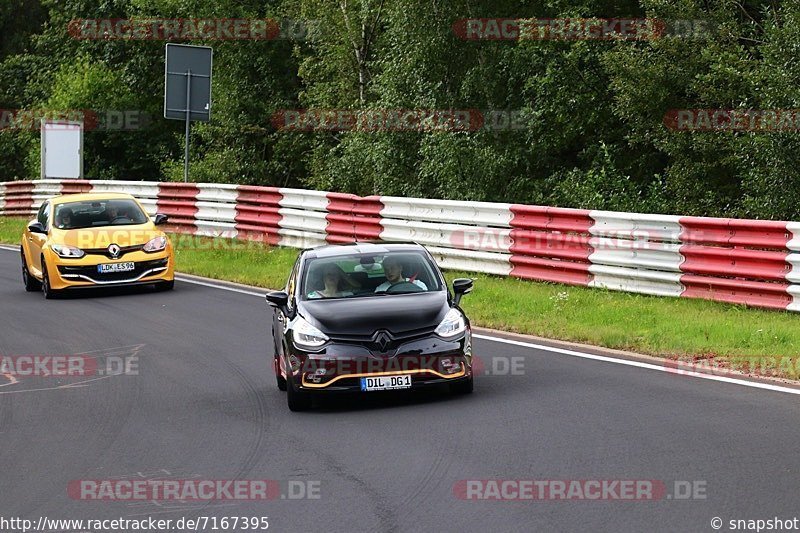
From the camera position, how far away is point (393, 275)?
12.4 metres

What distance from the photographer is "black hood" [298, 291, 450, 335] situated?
11.3 meters

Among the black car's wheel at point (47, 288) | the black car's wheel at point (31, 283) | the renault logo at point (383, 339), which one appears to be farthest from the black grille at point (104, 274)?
the renault logo at point (383, 339)

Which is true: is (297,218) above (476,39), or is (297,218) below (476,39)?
below

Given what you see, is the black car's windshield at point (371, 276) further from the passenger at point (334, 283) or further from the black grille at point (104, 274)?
the black grille at point (104, 274)

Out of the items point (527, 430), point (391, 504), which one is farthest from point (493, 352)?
point (391, 504)

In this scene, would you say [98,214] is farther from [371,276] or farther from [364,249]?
[371,276]

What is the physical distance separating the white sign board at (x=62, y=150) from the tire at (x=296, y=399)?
27528 millimetres

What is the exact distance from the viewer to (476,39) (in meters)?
27.4

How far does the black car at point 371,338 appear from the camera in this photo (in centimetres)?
1122

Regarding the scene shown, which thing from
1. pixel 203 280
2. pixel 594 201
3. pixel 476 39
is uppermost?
pixel 476 39

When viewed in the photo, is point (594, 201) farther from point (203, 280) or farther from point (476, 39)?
point (203, 280)

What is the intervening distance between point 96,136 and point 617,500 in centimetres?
3956

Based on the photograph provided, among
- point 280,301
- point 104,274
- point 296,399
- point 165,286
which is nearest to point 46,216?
point 104,274

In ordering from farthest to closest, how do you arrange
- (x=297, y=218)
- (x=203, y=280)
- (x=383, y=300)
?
(x=297, y=218) → (x=203, y=280) → (x=383, y=300)
